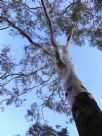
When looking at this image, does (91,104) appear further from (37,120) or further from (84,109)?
(37,120)

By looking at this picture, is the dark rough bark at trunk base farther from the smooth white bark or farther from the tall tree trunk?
the smooth white bark

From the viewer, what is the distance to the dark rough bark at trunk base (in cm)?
319

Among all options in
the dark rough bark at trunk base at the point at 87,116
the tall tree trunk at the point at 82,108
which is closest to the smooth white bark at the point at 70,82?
the tall tree trunk at the point at 82,108

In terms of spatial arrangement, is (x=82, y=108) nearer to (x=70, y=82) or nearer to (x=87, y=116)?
(x=87, y=116)

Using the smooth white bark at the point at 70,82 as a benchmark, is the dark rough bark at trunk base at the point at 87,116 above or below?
below

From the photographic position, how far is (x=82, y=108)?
3.69 meters

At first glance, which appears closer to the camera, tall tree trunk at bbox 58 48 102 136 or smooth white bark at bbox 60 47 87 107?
tall tree trunk at bbox 58 48 102 136

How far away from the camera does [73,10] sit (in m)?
8.15

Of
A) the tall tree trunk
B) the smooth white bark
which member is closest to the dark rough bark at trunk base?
the tall tree trunk

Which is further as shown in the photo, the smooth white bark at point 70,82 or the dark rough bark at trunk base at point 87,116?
the smooth white bark at point 70,82

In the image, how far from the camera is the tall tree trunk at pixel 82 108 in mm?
3230

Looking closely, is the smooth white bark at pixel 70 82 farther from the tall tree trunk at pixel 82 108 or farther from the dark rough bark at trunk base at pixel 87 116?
the dark rough bark at trunk base at pixel 87 116

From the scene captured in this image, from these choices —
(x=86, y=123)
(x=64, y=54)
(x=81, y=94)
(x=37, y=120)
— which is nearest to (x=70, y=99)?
(x=81, y=94)

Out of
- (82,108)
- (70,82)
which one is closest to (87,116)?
(82,108)
